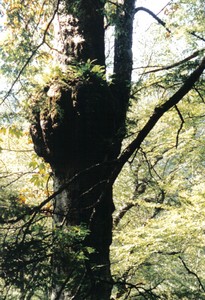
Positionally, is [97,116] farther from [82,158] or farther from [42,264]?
[42,264]

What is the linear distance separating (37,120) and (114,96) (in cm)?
79

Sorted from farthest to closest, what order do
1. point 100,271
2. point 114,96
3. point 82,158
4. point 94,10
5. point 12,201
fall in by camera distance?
point 94,10 < point 114,96 < point 82,158 < point 100,271 < point 12,201

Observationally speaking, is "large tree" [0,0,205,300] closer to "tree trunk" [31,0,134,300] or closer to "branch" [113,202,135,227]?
"tree trunk" [31,0,134,300]

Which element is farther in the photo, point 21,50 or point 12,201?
point 21,50

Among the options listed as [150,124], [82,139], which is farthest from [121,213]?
[150,124]

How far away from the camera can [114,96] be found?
302cm

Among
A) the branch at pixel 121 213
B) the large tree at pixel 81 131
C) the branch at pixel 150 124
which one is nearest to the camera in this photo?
the branch at pixel 150 124

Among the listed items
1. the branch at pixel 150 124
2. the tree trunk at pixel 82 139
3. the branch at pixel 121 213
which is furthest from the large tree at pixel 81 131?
the branch at pixel 121 213

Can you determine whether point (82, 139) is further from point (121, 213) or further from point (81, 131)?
point (121, 213)

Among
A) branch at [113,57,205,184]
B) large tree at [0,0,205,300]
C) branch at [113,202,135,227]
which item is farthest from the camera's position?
branch at [113,202,135,227]

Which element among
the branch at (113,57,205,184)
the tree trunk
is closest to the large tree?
the tree trunk

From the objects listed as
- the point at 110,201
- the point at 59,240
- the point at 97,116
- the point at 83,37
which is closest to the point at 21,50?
the point at 83,37

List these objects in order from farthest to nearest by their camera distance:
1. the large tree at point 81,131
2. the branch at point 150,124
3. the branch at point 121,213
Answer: the branch at point 121,213, the large tree at point 81,131, the branch at point 150,124

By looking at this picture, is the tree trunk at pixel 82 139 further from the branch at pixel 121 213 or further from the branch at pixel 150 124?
the branch at pixel 121 213
